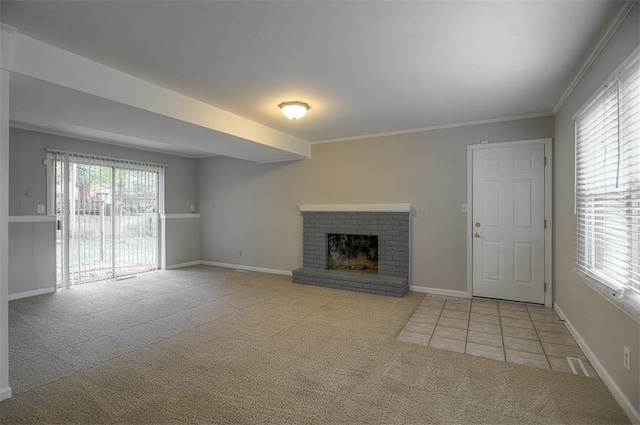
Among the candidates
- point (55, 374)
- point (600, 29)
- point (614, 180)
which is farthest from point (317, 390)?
point (600, 29)

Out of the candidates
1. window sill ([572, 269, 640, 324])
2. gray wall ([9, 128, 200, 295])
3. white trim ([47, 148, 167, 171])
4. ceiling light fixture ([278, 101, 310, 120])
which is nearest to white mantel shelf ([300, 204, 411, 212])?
ceiling light fixture ([278, 101, 310, 120])

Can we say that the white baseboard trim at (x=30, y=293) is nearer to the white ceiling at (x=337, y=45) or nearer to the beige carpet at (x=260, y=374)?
the beige carpet at (x=260, y=374)

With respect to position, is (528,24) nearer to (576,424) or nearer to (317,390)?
(576,424)

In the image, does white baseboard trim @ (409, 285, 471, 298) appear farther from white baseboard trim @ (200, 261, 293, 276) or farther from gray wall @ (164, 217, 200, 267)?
gray wall @ (164, 217, 200, 267)

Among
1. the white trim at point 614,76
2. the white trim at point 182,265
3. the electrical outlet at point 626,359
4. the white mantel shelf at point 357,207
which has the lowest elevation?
the white trim at point 182,265

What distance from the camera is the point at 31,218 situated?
4.68 meters

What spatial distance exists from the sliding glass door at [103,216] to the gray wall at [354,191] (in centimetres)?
121

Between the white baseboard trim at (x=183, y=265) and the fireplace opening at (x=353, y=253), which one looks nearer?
the fireplace opening at (x=353, y=253)

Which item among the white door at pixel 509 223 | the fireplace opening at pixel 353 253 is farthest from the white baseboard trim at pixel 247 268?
the white door at pixel 509 223

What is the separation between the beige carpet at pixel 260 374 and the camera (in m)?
1.96

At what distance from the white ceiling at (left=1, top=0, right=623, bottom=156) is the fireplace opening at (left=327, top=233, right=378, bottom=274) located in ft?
8.32

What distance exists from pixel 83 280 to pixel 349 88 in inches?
209

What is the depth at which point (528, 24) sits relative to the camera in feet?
7.03

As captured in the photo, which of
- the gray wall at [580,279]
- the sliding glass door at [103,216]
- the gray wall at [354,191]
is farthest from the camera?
the sliding glass door at [103,216]
